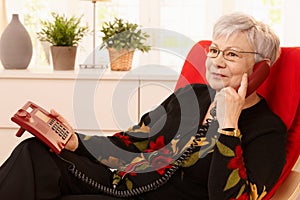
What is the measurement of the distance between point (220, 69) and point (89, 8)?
9.00 feet

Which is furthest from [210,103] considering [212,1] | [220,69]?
[212,1]

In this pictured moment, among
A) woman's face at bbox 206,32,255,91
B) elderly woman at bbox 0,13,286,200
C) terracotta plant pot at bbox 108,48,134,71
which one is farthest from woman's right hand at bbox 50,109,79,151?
terracotta plant pot at bbox 108,48,134,71

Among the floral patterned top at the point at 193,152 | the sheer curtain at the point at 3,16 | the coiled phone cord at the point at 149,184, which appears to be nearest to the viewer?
the floral patterned top at the point at 193,152

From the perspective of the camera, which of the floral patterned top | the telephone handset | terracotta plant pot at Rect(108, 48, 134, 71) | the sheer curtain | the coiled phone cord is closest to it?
the floral patterned top

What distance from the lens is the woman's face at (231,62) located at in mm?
1764

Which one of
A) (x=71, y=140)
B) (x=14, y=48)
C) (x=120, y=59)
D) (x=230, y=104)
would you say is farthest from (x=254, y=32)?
(x=14, y=48)

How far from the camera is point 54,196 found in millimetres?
1762

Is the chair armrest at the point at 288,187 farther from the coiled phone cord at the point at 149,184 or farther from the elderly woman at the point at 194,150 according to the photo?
the coiled phone cord at the point at 149,184

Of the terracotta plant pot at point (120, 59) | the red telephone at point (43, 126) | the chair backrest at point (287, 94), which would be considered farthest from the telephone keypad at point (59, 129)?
the terracotta plant pot at point (120, 59)

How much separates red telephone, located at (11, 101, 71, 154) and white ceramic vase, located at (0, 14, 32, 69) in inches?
56.4

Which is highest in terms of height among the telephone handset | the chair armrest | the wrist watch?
the telephone handset

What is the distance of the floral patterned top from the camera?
163 cm

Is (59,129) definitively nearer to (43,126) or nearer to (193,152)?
(43,126)

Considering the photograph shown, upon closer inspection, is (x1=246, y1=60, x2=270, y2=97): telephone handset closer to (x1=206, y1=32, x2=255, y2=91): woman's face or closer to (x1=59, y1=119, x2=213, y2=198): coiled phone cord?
(x1=206, y1=32, x2=255, y2=91): woman's face
